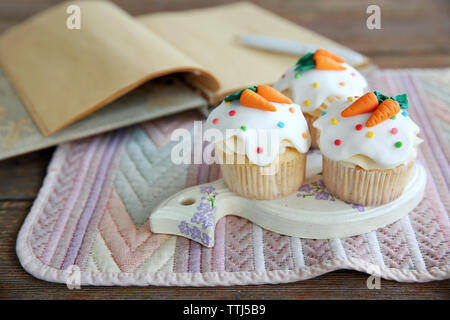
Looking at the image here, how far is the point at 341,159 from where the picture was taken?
2.05ft

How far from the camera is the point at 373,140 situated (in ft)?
1.99

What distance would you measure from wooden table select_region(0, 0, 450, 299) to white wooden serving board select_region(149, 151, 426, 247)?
73 millimetres

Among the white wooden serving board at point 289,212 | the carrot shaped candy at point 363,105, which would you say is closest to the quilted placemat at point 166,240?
the white wooden serving board at point 289,212

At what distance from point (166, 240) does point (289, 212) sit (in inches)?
7.1

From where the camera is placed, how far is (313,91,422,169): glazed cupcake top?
2.00 feet

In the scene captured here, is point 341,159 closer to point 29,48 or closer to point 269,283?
point 269,283

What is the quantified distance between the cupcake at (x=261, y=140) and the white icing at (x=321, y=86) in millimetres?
61

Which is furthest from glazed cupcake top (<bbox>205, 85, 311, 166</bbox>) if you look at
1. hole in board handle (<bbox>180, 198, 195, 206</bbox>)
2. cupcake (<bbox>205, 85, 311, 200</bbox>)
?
hole in board handle (<bbox>180, 198, 195, 206</bbox>)

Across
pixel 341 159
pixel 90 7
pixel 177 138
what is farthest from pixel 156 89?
pixel 341 159

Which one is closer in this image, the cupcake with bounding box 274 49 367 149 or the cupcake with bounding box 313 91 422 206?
the cupcake with bounding box 313 91 422 206

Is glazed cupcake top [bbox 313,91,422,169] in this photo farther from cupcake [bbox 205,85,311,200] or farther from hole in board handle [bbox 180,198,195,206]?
hole in board handle [bbox 180,198,195,206]

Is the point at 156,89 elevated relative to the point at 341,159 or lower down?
lower down
